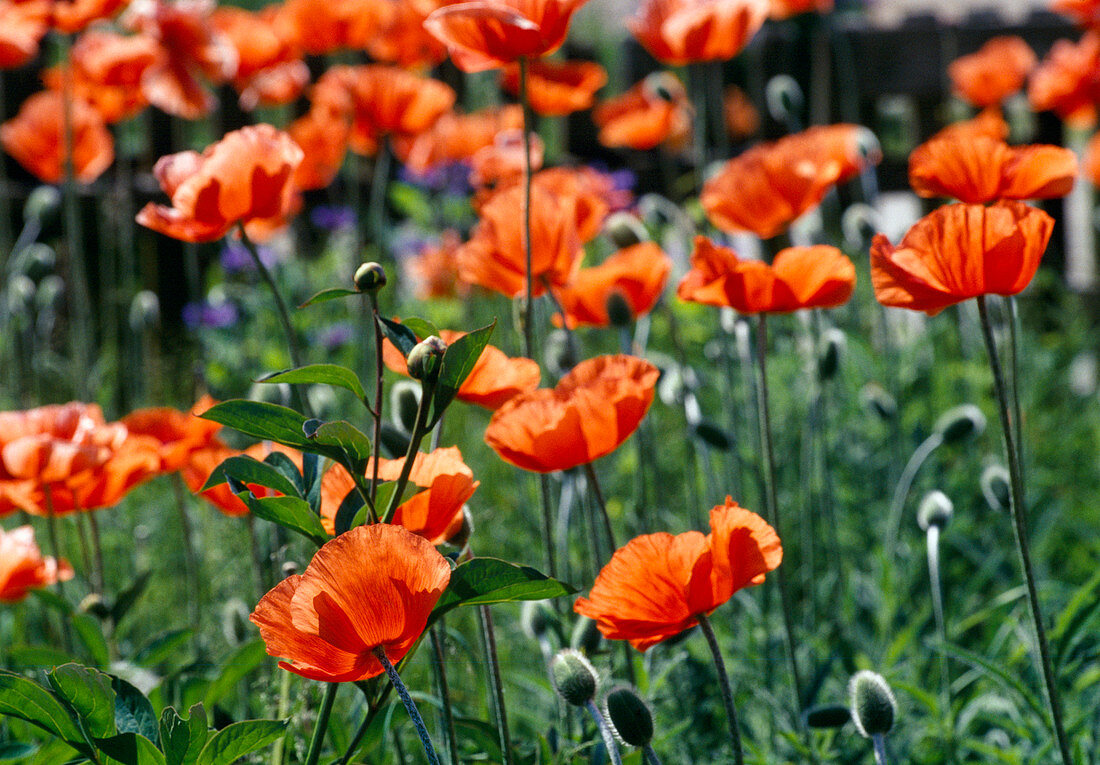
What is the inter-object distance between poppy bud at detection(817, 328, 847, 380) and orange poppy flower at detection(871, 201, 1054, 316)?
2.08ft

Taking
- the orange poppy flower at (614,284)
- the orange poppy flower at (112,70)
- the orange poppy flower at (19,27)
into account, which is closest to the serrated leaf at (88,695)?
the orange poppy flower at (614,284)

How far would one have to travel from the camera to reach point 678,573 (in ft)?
2.85

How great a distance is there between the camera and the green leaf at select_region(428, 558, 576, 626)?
82 centimetres

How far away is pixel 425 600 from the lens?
0.77m

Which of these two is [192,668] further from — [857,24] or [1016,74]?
[857,24]

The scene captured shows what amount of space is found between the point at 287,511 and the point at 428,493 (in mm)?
131

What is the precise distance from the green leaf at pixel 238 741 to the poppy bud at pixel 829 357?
1.09 metres

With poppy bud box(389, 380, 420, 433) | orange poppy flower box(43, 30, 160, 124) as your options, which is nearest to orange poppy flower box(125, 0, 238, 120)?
orange poppy flower box(43, 30, 160, 124)

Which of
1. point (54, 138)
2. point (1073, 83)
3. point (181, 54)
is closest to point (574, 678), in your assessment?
point (181, 54)

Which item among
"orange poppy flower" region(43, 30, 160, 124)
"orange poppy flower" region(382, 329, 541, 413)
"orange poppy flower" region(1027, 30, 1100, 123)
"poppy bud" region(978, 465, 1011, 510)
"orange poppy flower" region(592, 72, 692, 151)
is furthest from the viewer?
"orange poppy flower" region(1027, 30, 1100, 123)

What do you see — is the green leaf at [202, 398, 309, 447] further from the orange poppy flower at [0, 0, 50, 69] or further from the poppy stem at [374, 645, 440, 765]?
the orange poppy flower at [0, 0, 50, 69]

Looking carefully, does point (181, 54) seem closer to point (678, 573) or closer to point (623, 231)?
point (623, 231)

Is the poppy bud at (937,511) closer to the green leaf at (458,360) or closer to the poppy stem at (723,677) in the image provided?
the poppy stem at (723,677)

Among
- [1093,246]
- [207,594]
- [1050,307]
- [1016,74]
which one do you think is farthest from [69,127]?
[1093,246]
